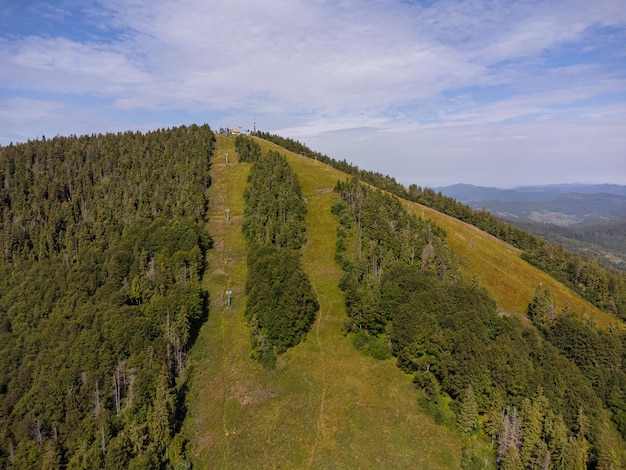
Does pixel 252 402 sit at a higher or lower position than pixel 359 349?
lower

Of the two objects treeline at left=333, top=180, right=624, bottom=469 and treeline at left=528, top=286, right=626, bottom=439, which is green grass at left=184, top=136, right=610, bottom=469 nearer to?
treeline at left=333, top=180, right=624, bottom=469

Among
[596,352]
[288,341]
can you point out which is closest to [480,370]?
[596,352]

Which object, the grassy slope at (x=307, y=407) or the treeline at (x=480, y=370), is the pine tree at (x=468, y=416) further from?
the grassy slope at (x=307, y=407)

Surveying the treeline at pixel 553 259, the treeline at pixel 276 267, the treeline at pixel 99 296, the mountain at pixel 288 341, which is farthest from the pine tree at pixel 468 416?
the treeline at pixel 553 259

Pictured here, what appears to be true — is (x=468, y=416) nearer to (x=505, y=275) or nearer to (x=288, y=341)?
(x=288, y=341)

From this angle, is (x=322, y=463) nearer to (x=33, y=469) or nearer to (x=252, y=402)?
(x=252, y=402)

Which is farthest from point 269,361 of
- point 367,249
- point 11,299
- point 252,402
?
point 11,299
